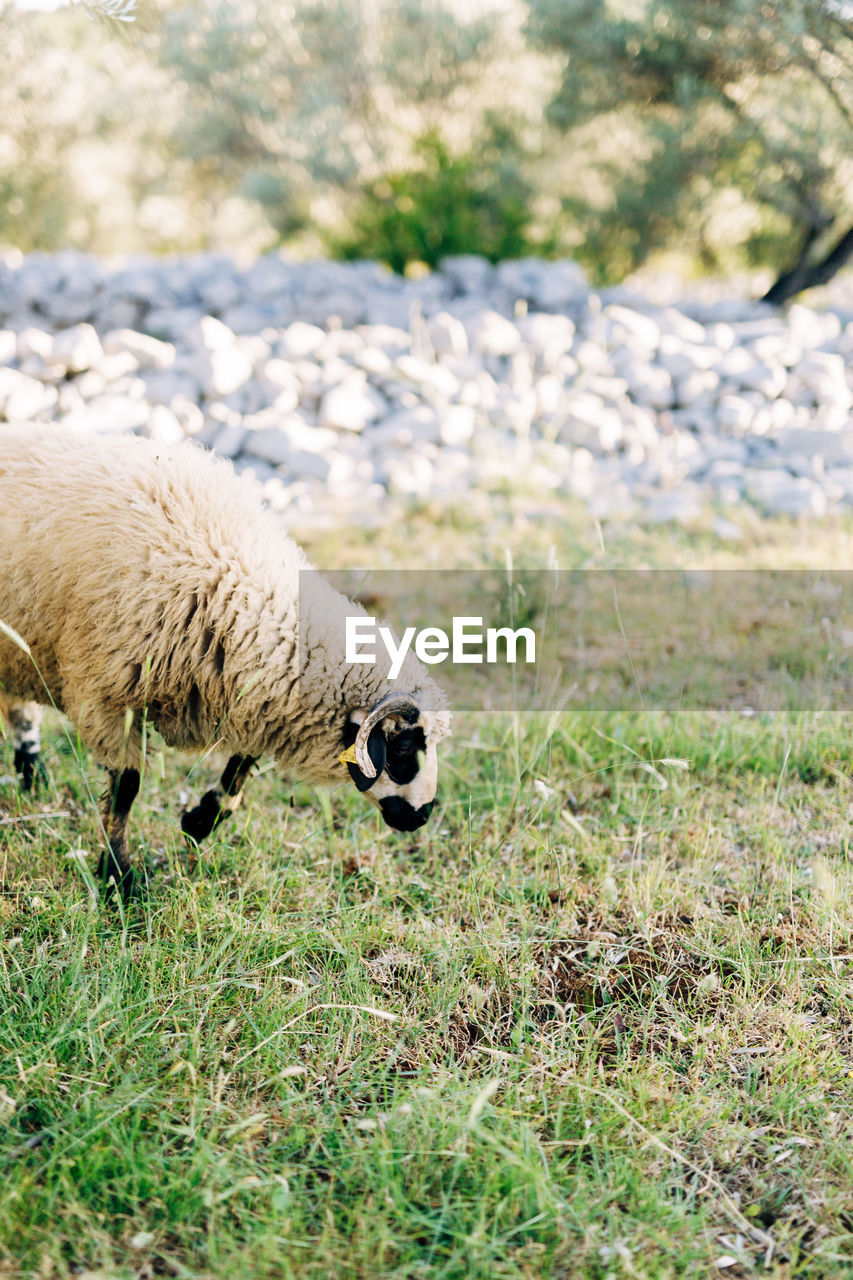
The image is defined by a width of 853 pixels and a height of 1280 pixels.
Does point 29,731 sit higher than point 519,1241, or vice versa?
point 29,731

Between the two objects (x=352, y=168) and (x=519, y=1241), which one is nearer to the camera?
(x=519, y=1241)

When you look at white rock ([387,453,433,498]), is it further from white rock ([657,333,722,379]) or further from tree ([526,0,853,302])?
tree ([526,0,853,302])

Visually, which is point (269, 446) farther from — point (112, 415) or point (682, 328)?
point (682, 328)

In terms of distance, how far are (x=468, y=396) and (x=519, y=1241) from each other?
6.53 m

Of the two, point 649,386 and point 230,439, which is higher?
point 649,386

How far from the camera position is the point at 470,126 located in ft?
40.0

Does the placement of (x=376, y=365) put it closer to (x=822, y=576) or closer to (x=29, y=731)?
(x=822, y=576)

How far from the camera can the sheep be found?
2.86 m

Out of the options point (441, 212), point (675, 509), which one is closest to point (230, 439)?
point (675, 509)

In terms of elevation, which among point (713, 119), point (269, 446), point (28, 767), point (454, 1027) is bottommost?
point (454, 1027)

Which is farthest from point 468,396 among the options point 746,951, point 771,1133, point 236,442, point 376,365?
point 771,1133

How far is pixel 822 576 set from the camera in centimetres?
528

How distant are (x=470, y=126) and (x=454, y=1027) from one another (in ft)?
41.2

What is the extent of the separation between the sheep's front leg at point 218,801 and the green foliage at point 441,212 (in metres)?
8.77
